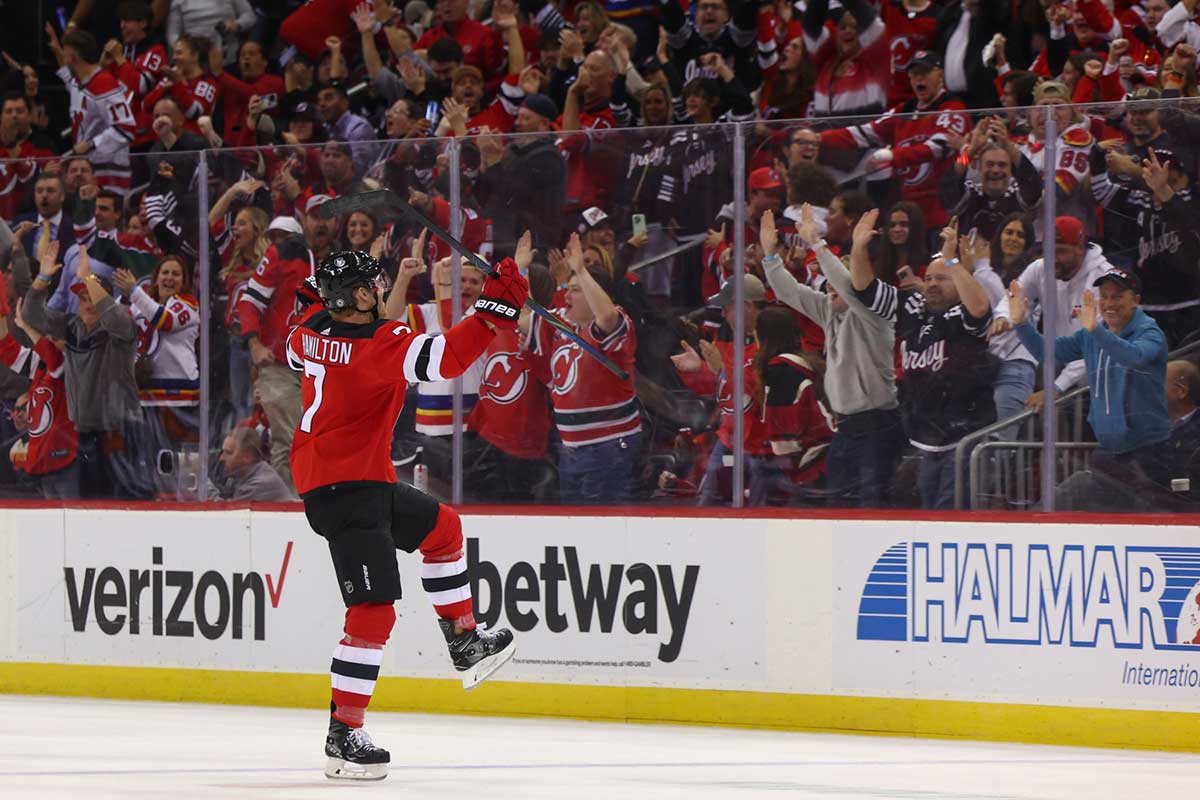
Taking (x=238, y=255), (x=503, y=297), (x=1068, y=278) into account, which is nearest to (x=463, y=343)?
(x=503, y=297)

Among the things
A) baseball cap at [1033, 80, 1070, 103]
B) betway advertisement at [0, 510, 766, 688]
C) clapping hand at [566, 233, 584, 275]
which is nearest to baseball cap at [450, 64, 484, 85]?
clapping hand at [566, 233, 584, 275]

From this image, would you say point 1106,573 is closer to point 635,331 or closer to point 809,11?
point 635,331

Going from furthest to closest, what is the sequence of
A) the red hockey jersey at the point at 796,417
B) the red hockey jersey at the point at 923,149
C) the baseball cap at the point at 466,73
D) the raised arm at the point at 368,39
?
the raised arm at the point at 368,39
the baseball cap at the point at 466,73
the red hockey jersey at the point at 796,417
the red hockey jersey at the point at 923,149

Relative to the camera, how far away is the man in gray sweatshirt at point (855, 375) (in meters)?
7.68

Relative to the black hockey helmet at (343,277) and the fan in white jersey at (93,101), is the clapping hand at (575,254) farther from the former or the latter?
the fan in white jersey at (93,101)

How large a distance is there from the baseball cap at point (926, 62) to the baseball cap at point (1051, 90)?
73 centimetres

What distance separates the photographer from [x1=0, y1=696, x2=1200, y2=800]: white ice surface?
6012 mm

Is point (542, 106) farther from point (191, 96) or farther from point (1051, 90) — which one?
point (191, 96)

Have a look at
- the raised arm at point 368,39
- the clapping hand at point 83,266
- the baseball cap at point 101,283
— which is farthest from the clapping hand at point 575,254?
the raised arm at point 368,39

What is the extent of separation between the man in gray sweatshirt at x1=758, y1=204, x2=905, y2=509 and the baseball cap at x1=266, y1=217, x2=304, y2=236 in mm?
2180

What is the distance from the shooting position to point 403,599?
337 inches

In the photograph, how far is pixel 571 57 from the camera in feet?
34.0

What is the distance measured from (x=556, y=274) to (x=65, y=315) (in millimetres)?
2477

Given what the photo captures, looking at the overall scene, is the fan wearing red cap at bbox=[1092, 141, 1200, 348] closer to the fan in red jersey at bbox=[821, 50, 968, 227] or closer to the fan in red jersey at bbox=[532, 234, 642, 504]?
the fan in red jersey at bbox=[821, 50, 968, 227]
